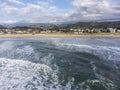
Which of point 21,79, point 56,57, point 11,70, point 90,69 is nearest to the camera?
point 21,79

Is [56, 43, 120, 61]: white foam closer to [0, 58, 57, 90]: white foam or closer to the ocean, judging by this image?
the ocean

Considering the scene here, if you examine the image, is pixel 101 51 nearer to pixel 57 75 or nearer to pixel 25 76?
pixel 57 75

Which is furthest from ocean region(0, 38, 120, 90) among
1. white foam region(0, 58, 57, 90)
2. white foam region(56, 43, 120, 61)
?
white foam region(56, 43, 120, 61)

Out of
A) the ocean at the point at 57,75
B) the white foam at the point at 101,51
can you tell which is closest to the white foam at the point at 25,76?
the ocean at the point at 57,75

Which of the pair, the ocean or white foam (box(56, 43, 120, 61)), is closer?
the ocean

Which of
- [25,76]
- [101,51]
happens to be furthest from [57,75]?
[101,51]

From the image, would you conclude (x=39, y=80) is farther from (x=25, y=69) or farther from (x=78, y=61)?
(x=78, y=61)

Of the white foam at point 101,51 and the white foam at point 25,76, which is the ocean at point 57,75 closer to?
the white foam at point 25,76

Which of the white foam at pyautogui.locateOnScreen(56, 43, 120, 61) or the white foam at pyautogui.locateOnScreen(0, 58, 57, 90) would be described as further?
the white foam at pyautogui.locateOnScreen(56, 43, 120, 61)

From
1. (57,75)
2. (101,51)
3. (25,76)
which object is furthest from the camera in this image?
(101,51)

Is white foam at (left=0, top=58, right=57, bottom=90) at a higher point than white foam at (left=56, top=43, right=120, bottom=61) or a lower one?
higher

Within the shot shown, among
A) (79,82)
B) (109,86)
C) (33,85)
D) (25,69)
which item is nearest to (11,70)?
(25,69)
